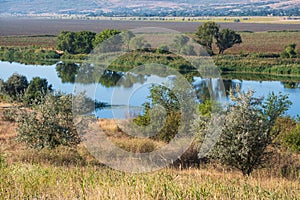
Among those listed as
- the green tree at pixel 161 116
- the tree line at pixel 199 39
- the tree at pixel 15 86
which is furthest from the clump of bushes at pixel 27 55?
the green tree at pixel 161 116

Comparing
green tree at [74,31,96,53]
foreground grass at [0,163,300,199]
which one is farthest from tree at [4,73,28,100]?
foreground grass at [0,163,300,199]

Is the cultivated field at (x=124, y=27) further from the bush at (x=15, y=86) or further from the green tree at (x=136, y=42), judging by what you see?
the bush at (x=15, y=86)

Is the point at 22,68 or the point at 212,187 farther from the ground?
the point at 212,187

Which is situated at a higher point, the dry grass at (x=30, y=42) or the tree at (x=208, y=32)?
the tree at (x=208, y=32)

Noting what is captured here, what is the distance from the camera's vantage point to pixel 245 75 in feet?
123

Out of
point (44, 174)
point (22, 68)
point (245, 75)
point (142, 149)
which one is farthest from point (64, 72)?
point (44, 174)

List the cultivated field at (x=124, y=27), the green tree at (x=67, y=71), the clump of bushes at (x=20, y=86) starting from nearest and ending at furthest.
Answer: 1. the clump of bushes at (x=20, y=86)
2. the green tree at (x=67, y=71)
3. the cultivated field at (x=124, y=27)

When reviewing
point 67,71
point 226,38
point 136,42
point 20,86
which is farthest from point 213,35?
point 20,86

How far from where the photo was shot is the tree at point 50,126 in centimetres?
1098

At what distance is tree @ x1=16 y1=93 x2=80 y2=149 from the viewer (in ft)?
36.0

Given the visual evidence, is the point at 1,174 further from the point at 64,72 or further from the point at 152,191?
the point at 64,72

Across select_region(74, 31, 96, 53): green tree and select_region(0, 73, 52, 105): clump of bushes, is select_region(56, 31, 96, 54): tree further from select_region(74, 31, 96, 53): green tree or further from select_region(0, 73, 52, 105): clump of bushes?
select_region(0, 73, 52, 105): clump of bushes

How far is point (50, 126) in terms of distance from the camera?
11.0 meters

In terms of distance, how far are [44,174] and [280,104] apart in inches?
262
